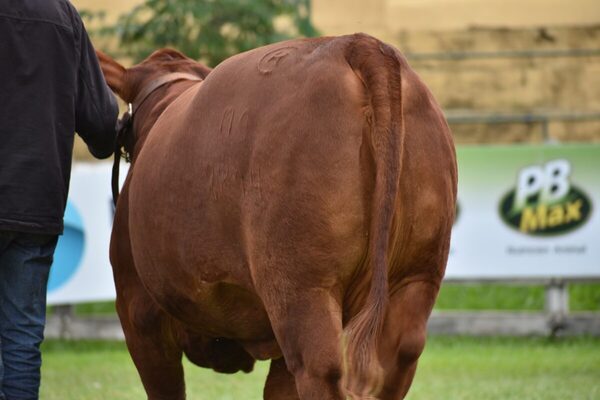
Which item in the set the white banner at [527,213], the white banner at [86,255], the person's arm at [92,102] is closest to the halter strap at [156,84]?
the person's arm at [92,102]

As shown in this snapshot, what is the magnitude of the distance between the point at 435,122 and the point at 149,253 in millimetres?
1294

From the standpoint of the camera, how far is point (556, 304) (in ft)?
39.0

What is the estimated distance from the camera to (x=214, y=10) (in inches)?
535

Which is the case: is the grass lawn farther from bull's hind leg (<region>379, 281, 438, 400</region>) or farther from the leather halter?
bull's hind leg (<region>379, 281, 438, 400</region>)

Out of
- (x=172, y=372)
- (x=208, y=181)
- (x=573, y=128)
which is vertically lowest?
(x=573, y=128)

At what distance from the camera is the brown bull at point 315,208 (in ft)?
13.3

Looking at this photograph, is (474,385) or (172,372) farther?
(474,385)

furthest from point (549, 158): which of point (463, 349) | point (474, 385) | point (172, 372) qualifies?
point (172, 372)

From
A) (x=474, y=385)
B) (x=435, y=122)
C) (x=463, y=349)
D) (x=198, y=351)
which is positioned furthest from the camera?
(x=463, y=349)

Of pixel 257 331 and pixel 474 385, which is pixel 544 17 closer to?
pixel 474 385

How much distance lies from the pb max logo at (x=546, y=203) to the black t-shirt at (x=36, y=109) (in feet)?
23.3

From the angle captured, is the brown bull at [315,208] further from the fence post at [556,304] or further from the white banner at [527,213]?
the fence post at [556,304]

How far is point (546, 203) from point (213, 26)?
14.4 ft

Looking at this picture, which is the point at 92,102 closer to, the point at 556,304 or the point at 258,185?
the point at 258,185
